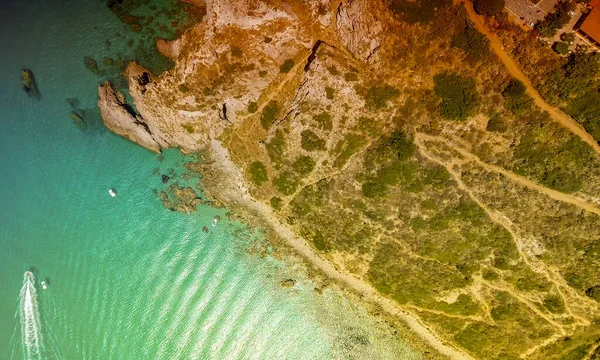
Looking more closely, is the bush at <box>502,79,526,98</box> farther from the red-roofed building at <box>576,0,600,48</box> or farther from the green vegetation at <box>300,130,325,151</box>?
the green vegetation at <box>300,130,325,151</box>

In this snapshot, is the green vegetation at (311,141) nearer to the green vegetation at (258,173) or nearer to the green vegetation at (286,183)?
the green vegetation at (286,183)

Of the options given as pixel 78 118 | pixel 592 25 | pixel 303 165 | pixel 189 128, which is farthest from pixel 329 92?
pixel 78 118

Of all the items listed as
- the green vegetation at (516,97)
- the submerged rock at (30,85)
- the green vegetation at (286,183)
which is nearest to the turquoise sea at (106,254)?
the submerged rock at (30,85)

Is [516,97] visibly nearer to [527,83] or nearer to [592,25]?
[527,83]

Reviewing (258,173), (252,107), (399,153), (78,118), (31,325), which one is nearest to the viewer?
(399,153)

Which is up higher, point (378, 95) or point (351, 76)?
point (351, 76)
